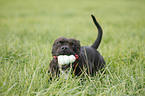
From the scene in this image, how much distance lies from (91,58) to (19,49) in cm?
174

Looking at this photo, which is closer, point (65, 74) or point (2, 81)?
point (2, 81)

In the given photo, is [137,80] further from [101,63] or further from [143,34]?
[143,34]

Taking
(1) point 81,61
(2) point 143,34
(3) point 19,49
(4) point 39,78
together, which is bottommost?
(4) point 39,78

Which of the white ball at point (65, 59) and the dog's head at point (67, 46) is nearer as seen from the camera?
the white ball at point (65, 59)

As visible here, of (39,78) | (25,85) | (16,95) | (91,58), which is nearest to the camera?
(16,95)

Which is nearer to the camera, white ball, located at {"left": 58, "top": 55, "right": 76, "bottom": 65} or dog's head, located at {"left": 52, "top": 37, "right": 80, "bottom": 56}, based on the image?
white ball, located at {"left": 58, "top": 55, "right": 76, "bottom": 65}

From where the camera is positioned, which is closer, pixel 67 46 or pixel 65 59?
pixel 65 59

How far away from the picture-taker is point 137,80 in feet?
7.89

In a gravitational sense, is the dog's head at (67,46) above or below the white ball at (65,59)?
above

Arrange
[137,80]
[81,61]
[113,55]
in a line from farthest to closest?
[113,55] → [81,61] → [137,80]

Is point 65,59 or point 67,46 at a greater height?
point 67,46

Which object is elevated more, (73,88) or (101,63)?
(101,63)

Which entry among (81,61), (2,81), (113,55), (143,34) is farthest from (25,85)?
(143,34)

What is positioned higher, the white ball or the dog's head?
the dog's head
